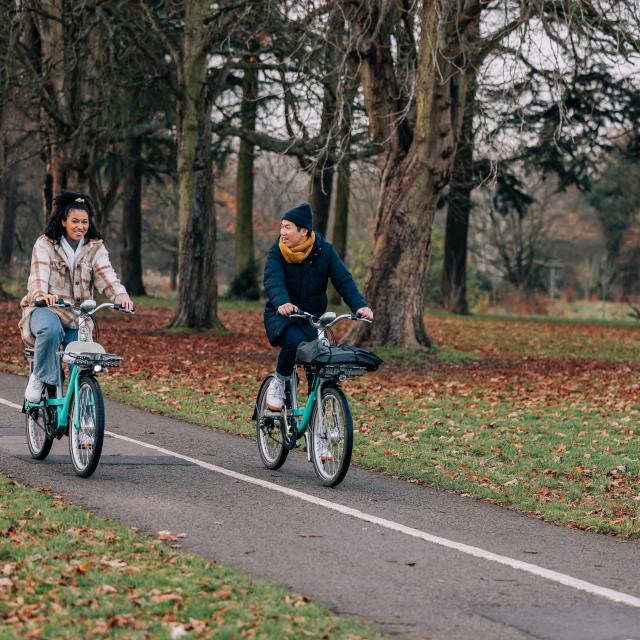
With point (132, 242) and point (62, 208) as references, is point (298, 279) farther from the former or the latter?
point (132, 242)

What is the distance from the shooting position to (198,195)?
74.2 ft

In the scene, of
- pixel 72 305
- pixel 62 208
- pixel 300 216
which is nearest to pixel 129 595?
pixel 72 305

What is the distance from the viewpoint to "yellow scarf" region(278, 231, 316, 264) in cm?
843

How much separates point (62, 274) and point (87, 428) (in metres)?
1.24

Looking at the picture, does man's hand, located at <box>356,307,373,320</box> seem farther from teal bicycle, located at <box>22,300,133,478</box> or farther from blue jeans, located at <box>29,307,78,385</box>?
blue jeans, located at <box>29,307,78,385</box>

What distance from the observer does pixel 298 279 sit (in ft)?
28.0

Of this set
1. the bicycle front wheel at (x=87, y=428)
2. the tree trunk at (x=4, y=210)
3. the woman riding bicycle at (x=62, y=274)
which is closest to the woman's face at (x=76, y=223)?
the woman riding bicycle at (x=62, y=274)

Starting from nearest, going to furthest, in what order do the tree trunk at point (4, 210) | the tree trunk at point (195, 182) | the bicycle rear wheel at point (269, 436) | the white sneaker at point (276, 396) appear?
the white sneaker at point (276, 396) < the bicycle rear wheel at point (269, 436) < the tree trunk at point (195, 182) < the tree trunk at point (4, 210)

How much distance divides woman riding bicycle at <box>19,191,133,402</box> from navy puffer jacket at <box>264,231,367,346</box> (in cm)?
108

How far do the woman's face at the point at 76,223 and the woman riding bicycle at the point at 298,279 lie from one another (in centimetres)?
145

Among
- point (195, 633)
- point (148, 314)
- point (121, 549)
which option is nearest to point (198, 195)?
point (148, 314)

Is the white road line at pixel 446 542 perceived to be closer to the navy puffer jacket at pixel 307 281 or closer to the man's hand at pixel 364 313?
the navy puffer jacket at pixel 307 281

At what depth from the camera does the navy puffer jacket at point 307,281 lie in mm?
8406

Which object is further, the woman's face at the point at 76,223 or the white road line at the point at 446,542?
the woman's face at the point at 76,223
